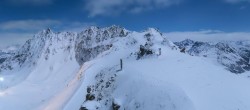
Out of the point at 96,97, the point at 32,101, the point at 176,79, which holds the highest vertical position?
the point at 176,79

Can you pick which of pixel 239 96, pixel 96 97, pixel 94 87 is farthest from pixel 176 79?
pixel 94 87

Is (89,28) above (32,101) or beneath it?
above

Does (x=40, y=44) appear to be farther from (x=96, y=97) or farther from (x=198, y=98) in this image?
(x=198, y=98)

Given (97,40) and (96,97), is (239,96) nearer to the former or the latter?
(96,97)

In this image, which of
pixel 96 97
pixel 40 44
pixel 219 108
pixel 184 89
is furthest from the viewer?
pixel 40 44

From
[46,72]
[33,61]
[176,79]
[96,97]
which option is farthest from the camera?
[33,61]

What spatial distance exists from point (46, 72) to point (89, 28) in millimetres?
30108

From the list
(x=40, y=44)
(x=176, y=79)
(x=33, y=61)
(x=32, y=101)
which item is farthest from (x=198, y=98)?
(x=40, y=44)

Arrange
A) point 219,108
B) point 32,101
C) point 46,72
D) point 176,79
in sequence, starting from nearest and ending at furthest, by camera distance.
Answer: point 219,108, point 176,79, point 32,101, point 46,72

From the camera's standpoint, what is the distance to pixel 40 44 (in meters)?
153

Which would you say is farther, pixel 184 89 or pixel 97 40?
pixel 97 40

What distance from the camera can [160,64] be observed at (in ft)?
155

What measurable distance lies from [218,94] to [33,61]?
378 feet

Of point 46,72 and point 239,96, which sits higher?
point 239,96
